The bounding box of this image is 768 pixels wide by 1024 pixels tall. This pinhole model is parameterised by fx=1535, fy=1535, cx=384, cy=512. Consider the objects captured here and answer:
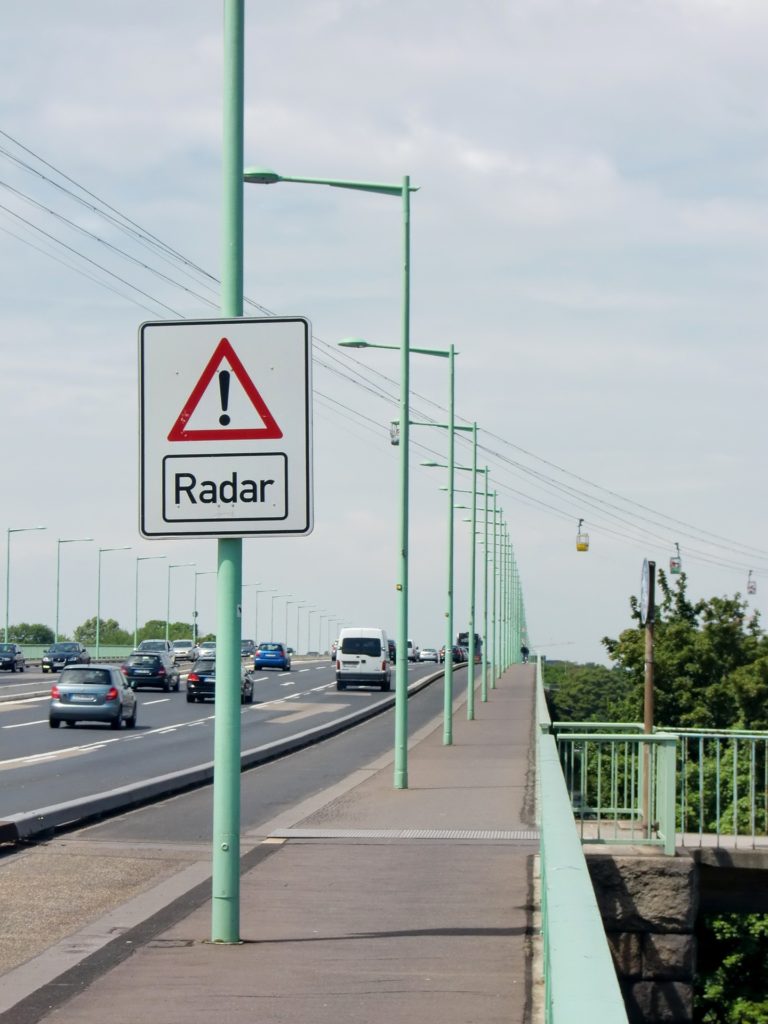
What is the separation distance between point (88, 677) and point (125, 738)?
194 inches

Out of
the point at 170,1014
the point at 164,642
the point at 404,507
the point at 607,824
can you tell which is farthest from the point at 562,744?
the point at 164,642

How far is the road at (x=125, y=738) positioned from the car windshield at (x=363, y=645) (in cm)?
176

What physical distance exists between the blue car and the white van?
79.6 feet

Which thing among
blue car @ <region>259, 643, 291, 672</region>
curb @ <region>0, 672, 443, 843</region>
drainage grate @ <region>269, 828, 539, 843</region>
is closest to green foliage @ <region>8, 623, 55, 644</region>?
blue car @ <region>259, 643, 291, 672</region>

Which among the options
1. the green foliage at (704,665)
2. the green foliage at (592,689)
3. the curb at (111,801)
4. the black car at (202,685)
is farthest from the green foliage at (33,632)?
the curb at (111,801)

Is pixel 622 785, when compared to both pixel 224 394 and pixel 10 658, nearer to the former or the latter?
pixel 224 394

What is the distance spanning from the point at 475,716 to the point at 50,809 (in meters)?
31.1

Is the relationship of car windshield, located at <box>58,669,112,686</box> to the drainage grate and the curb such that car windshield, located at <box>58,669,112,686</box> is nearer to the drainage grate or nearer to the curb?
the curb

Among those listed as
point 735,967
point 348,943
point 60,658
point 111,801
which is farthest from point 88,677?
point 60,658

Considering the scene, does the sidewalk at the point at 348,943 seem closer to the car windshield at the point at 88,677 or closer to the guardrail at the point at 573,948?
the guardrail at the point at 573,948

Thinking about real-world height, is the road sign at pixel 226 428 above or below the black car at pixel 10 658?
above

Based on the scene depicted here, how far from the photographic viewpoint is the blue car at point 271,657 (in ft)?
298

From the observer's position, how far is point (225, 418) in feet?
26.3

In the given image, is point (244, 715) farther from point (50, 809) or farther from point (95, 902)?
point (95, 902)
